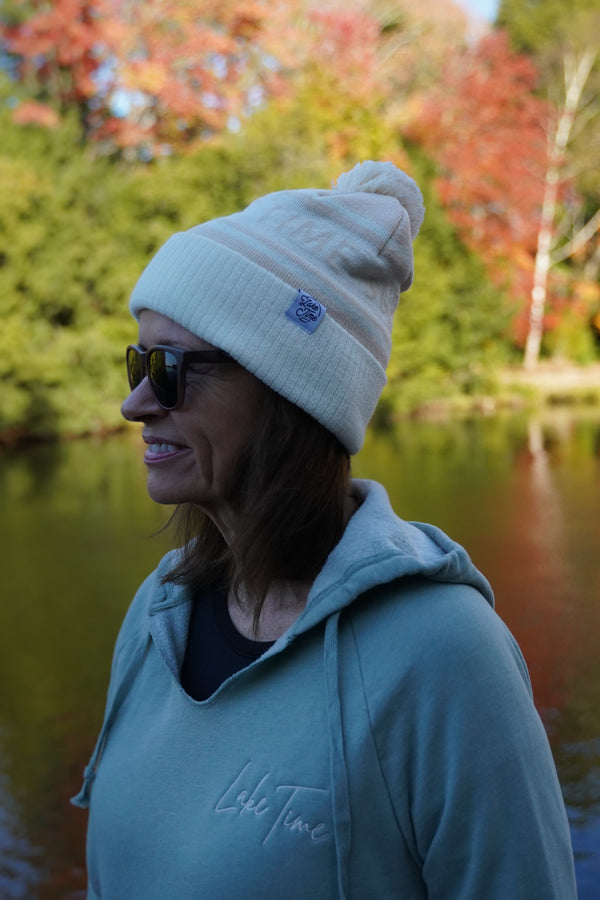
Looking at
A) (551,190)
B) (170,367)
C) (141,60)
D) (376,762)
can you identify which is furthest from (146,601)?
(551,190)

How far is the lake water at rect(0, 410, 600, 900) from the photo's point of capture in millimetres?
3699

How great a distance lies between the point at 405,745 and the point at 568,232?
19800mm

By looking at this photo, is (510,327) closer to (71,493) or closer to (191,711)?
(71,493)

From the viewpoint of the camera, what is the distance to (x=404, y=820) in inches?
31.8

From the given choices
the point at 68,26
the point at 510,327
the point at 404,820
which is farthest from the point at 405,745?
the point at 510,327

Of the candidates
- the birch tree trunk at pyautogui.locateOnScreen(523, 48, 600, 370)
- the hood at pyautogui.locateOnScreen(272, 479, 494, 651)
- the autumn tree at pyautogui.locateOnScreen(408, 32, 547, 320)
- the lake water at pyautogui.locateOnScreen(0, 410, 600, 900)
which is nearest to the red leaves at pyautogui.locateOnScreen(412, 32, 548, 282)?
the autumn tree at pyautogui.locateOnScreen(408, 32, 547, 320)

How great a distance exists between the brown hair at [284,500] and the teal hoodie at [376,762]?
68 millimetres

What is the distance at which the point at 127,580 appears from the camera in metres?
6.54

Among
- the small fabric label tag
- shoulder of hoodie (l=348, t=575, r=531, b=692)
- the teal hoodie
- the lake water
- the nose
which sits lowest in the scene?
the lake water

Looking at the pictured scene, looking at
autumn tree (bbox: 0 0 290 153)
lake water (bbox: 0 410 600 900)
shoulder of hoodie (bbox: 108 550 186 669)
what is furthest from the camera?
autumn tree (bbox: 0 0 290 153)

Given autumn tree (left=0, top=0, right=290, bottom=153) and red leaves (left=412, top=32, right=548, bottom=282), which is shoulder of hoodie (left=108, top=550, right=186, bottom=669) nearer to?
autumn tree (left=0, top=0, right=290, bottom=153)

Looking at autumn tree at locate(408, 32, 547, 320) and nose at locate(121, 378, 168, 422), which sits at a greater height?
autumn tree at locate(408, 32, 547, 320)

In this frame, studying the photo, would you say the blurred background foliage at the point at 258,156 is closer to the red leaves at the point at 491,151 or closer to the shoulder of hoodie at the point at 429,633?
the red leaves at the point at 491,151

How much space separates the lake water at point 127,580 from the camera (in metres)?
3.70
